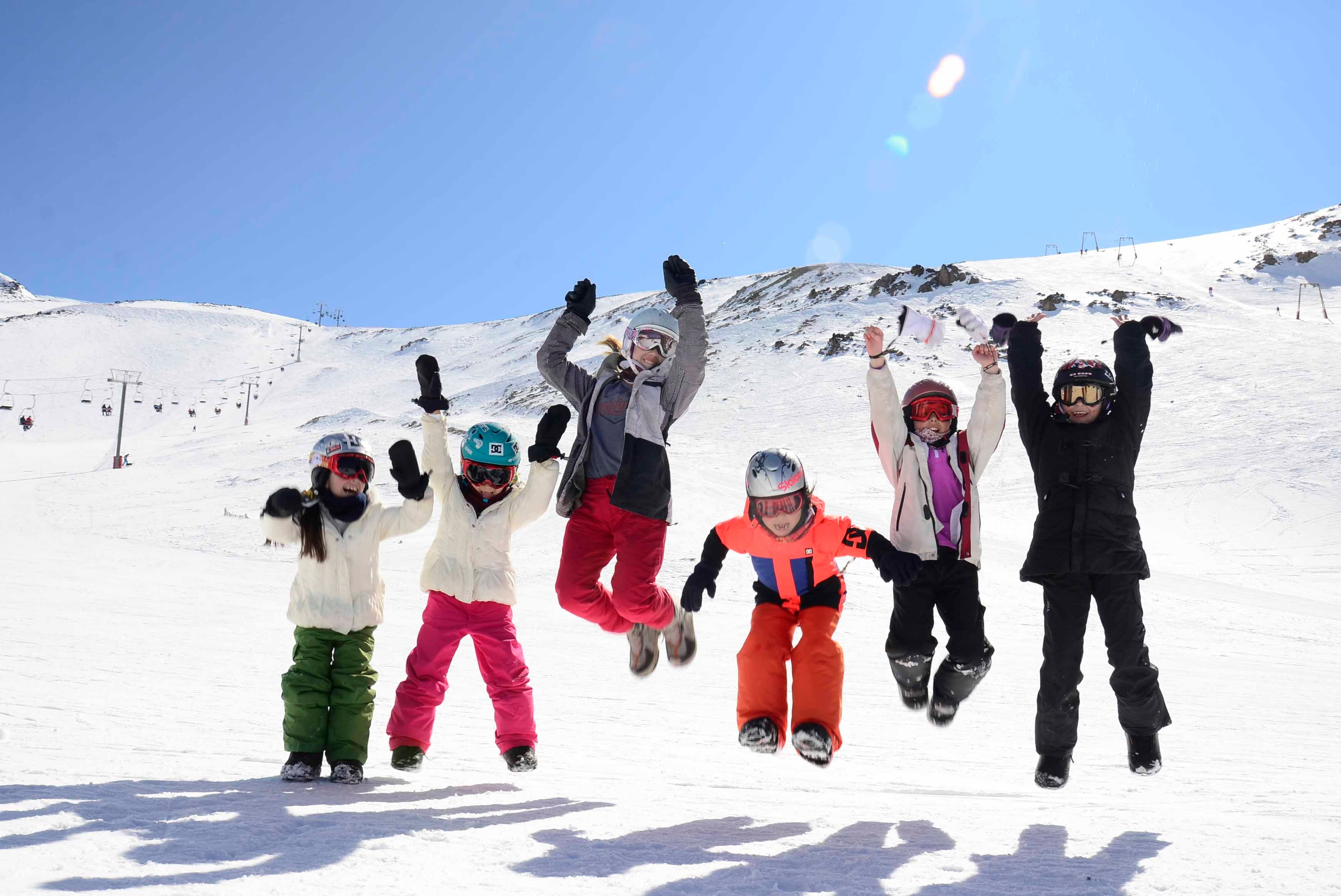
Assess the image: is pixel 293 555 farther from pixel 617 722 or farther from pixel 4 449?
pixel 4 449

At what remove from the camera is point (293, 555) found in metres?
16.3

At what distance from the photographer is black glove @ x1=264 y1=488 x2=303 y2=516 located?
452 centimetres

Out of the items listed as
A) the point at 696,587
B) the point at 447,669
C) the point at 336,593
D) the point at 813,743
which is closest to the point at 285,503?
the point at 336,593

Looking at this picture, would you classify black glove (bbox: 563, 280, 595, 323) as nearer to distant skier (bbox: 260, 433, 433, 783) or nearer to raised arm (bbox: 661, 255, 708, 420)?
raised arm (bbox: 661, 255, 708, 420)

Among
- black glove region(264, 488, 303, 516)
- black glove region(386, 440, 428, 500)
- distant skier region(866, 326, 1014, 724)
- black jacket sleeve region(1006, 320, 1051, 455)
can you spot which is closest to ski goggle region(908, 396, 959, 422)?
distant skier region(866, 326, 1014, 724)

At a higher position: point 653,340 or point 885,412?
point 653,340

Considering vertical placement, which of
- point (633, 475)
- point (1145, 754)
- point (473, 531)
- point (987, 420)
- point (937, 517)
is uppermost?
point (987, 420)

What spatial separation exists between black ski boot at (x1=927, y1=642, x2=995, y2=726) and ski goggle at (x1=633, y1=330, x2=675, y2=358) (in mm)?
2415

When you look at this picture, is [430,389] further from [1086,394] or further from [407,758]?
[1086,394]

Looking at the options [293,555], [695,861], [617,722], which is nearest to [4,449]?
[293,555]

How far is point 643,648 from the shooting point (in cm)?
559

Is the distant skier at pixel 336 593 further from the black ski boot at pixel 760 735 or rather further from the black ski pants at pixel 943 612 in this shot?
the black ski pants at pixel 943 612

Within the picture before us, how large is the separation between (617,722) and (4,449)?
143ft

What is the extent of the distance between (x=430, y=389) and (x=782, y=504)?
2048 millimetres
